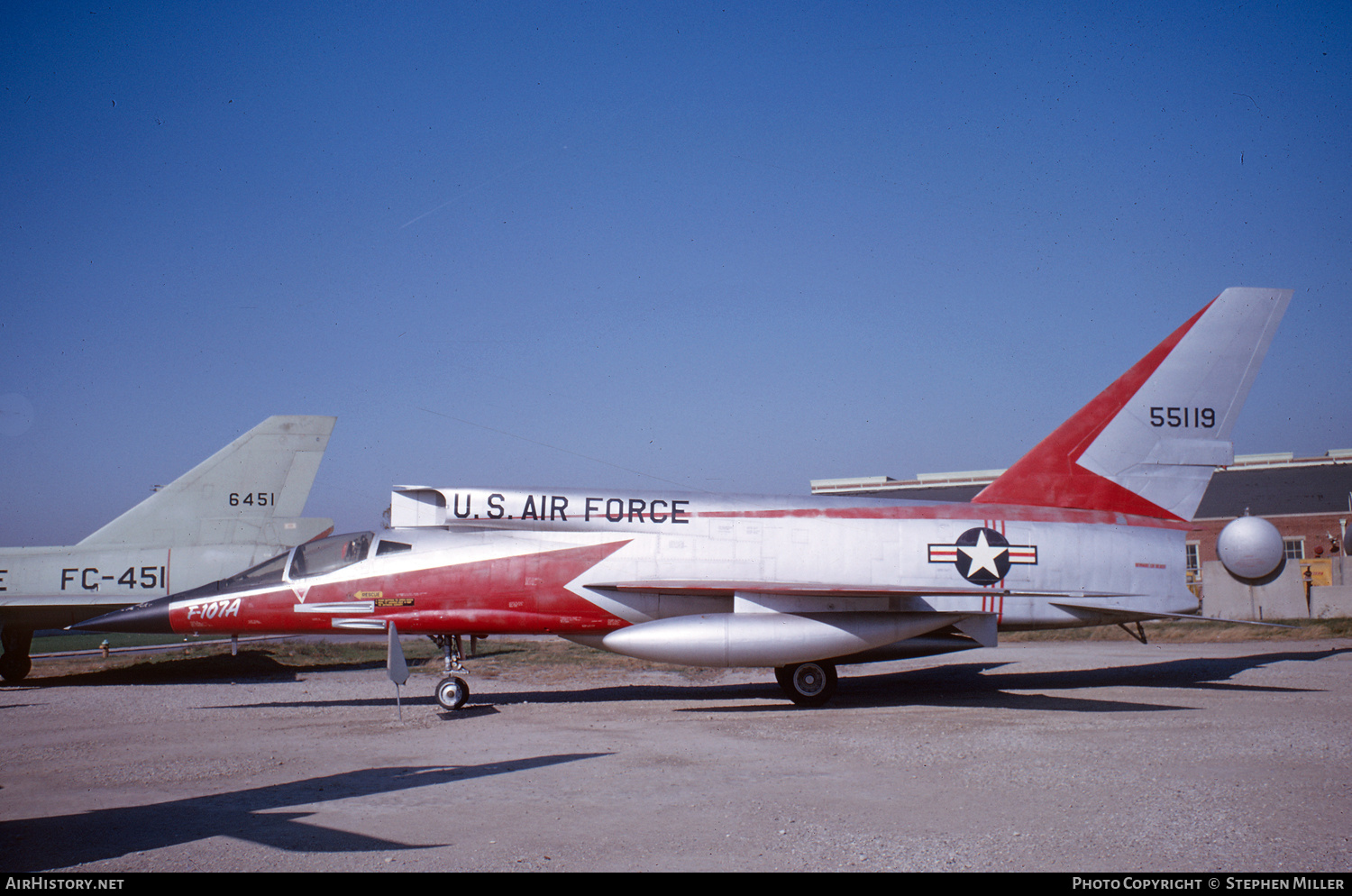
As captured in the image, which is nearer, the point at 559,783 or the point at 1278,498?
the point at 559,783

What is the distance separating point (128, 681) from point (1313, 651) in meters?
23.3

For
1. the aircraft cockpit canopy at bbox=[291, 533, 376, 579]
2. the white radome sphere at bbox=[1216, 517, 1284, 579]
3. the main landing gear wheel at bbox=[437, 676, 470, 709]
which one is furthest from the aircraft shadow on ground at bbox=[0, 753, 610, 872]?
the white radome sphere at bbox=[1216, 517, 1284, 579]

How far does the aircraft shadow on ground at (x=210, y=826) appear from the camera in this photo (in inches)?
210

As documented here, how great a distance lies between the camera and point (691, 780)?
7.34 meters

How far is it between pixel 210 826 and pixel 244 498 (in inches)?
491

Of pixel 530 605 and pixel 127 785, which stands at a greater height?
pixel 530 605

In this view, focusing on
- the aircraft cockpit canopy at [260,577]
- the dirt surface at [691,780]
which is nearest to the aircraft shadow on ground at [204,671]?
the dirt surface at [691,780]

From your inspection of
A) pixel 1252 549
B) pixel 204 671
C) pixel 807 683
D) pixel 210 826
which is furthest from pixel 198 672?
pixel 1252 549

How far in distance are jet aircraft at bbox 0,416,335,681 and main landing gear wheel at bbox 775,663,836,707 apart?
32.0ft

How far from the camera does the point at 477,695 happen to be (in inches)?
536

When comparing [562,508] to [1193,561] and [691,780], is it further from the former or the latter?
[1193,561]

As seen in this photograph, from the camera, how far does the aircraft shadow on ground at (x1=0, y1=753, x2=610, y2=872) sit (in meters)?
5.32
